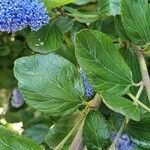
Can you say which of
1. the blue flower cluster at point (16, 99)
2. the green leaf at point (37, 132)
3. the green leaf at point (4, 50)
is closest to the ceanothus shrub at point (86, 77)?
the green leaf at point (37, 132)

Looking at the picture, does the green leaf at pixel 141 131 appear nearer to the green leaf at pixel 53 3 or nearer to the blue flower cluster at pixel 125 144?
the blue flower cluster at pixel 125 144

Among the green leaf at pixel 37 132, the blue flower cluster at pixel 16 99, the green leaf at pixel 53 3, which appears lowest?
the blue flower cluster at pixel 16 99

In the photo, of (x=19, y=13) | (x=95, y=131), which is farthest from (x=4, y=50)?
(x=95, y=131)

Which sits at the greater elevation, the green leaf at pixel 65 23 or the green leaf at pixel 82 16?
the green leaf at pixel 82 16

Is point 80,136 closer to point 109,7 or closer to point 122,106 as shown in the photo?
point 122,106

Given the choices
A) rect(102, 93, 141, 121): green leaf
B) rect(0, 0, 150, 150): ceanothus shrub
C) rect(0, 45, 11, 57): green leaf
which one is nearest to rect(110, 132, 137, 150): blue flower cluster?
rect(0, 0, 150, 150): ceanothus shrub

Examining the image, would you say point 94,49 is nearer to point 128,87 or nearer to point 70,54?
point 128,87

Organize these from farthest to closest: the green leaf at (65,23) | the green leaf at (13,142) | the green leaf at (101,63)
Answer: the green leaf at (65,23), the green leaf at (101,63), the green leaf at (13,142)

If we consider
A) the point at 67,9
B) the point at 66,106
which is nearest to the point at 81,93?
the point at 66,106
